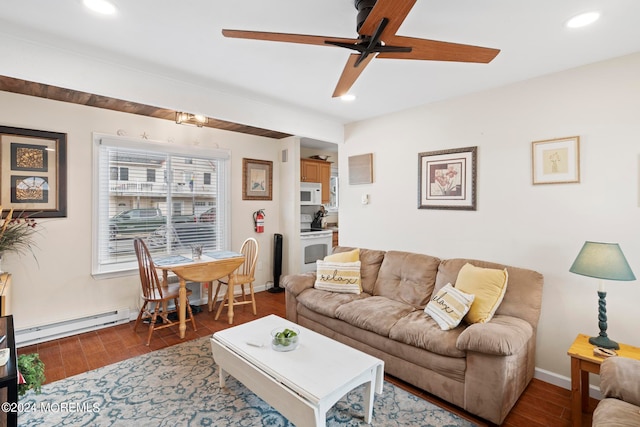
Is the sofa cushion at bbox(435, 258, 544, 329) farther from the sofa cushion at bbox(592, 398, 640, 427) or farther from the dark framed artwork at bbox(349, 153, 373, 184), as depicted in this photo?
the dark framed artwork at bbox(349, 153, 373, 184)

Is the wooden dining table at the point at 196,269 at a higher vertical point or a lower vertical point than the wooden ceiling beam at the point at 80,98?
lower

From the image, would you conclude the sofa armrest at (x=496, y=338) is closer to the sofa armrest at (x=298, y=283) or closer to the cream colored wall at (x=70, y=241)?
the sofa armrest at (x=298, y=283)

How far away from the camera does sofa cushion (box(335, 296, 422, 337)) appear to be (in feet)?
7.95

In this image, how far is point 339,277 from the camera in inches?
125

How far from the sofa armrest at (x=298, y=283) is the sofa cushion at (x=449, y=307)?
1.23 metres

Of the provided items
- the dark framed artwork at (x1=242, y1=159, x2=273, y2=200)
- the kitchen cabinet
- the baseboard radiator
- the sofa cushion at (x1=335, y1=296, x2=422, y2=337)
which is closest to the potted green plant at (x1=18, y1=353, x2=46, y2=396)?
the baseboard radiator

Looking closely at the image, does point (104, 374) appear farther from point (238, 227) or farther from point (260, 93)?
point (260, 93)

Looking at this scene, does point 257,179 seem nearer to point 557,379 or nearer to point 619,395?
point 557,379

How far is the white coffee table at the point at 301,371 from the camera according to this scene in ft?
5.29

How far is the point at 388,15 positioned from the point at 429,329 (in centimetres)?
195

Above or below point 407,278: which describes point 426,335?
below

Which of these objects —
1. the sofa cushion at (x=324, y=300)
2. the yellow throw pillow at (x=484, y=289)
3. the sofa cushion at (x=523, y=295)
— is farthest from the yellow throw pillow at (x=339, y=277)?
the sofa cushion at (x=523, y=295)

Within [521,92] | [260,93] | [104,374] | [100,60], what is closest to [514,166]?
[521,92]

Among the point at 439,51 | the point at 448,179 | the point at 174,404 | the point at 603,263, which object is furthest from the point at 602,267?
the point at 174,404
